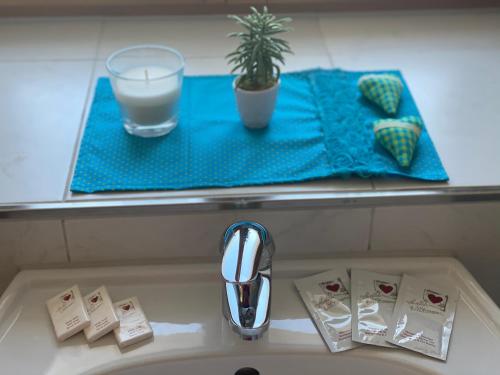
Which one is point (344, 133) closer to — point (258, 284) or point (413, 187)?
point (413, 187)

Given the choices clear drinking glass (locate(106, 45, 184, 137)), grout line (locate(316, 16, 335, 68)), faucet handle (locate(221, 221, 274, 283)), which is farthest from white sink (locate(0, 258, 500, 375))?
grout line (locate(316, 16, 335, 68))

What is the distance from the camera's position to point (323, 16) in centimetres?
121

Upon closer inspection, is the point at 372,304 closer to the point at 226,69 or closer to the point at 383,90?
the point at 383,90

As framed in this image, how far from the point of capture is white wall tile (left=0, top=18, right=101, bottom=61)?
1.09 metres

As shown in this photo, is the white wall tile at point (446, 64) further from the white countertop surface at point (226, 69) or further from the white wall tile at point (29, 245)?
the white wall tile at point (29, 245)

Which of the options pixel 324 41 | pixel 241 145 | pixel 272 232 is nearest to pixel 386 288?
pixel 272 232

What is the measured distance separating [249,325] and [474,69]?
0.63 meters

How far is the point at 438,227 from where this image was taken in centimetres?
85

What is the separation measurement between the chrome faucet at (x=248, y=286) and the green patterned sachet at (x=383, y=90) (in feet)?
1.14

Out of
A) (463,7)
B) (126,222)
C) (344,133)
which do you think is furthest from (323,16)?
(126,222)

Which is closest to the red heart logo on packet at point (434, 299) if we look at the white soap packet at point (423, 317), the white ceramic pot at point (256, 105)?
the white soap packet at point (423, 317)

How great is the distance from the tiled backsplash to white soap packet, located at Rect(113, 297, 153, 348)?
0.08 meters

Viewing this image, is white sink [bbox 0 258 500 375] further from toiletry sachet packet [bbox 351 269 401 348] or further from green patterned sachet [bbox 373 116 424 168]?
green patterned sachet [bbox 373 116 424 168]

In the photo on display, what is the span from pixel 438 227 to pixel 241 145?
0.98ft
